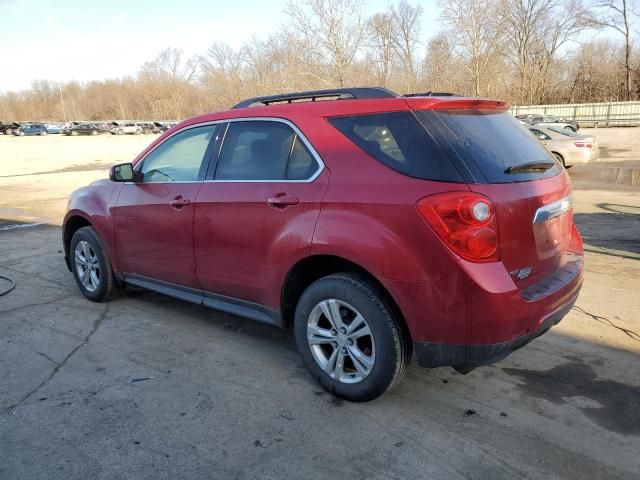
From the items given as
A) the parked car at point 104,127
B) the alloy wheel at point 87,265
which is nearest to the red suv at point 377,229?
the alloy wheel at point 87,265

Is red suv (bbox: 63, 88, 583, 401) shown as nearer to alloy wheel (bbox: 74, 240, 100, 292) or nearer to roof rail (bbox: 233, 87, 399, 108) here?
roof rail (bbox: 233, 87, 399, 108)

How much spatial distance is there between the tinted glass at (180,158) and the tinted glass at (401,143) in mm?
1330

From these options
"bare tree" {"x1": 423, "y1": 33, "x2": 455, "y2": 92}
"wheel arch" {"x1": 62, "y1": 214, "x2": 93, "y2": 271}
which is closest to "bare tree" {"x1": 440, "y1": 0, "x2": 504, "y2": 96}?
"bare tree" {"x1": 423, "y1": 33, "x2": 455, "y2": 92}

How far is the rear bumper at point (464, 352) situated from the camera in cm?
281

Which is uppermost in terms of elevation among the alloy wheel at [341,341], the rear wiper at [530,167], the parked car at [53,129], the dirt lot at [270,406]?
the parked car at [53,129]

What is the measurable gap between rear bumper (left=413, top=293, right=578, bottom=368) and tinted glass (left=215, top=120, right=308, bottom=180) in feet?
4.34

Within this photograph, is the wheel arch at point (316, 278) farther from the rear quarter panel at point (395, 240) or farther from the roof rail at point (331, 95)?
the roof rail at point (331, 95)

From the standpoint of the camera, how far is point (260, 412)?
10.5ft

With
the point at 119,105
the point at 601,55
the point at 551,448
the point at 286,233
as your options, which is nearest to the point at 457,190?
the point at 286,233

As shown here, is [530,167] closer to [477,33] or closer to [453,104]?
[453,104]

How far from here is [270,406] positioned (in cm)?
326

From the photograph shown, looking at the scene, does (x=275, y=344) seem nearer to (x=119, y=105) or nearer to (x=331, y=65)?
(x=331, y=65)

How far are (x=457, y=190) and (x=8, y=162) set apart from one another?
2844cm

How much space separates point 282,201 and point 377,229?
73 centimetres
